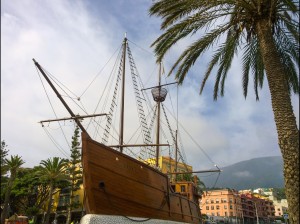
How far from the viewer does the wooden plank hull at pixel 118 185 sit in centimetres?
1231

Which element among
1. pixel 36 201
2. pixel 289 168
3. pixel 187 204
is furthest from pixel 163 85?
pixel 36 201

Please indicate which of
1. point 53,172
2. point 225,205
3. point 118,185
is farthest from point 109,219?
point 225,205

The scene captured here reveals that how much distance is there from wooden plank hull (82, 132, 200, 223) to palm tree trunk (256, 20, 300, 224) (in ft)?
21.2

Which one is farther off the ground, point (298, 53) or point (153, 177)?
point (298, 53)

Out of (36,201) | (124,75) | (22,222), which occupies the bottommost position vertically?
(22,222)

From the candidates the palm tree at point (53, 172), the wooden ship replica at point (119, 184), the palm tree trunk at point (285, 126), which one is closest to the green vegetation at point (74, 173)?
the palm tree at point (53, 172)

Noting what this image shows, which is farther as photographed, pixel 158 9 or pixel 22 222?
pixel 22 222

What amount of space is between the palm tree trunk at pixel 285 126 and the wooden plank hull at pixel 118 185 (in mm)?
6473

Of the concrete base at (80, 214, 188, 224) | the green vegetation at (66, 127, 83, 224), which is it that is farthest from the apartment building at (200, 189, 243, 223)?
the concrete base at (80, 214, 188, 224)

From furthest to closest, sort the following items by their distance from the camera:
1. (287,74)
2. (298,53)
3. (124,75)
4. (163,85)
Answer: (163,85)
(124,75)
(287,74)
(298,53)

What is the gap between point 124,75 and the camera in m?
23.0

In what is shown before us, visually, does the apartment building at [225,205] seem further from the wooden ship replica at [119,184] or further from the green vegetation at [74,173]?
the wooden ship replica at [119,184]

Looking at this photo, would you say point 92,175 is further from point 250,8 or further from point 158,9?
point 250,8

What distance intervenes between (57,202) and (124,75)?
3771cm
